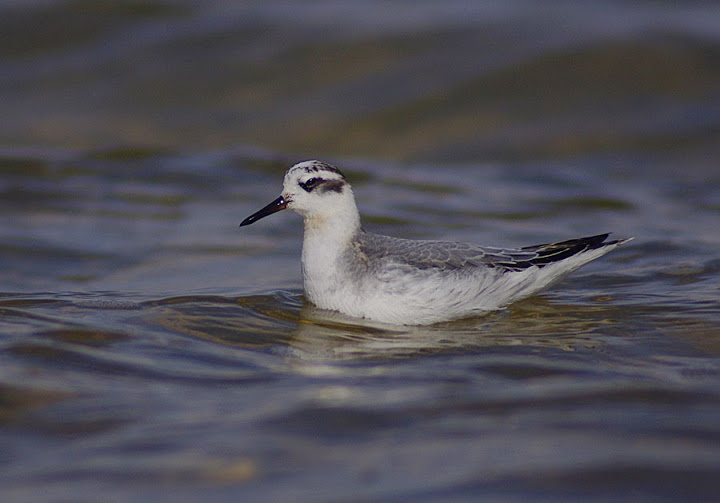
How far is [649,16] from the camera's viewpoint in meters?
16.0

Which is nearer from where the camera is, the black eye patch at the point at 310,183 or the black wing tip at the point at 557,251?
the black wing tip at the point at 557,251

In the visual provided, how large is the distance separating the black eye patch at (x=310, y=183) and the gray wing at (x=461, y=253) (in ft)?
1.83

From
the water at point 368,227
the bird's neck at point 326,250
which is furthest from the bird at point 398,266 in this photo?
the water at point 368,227

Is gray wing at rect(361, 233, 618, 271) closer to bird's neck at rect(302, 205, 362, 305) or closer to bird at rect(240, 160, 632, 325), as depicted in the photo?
bird at rect(240, 160, 632, 325)

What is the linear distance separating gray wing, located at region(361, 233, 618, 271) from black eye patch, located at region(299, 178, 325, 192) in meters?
0.56

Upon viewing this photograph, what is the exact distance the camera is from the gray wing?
7141 mm

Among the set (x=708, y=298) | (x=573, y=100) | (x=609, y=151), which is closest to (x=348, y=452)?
(x=708, y=298)

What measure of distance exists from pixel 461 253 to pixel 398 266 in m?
0.55

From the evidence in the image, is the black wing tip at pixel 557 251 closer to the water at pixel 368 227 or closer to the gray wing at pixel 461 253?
the gray wing at pixel 461 253

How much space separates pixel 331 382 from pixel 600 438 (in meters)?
1.64

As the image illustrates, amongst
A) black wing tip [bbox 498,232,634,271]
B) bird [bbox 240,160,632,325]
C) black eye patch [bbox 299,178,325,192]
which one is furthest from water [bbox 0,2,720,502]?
black eye patch [bbox 299,178,325,192]

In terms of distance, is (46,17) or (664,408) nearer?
(664,408)

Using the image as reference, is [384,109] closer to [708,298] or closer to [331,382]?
[708,298]

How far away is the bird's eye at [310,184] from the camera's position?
7.48 metres
